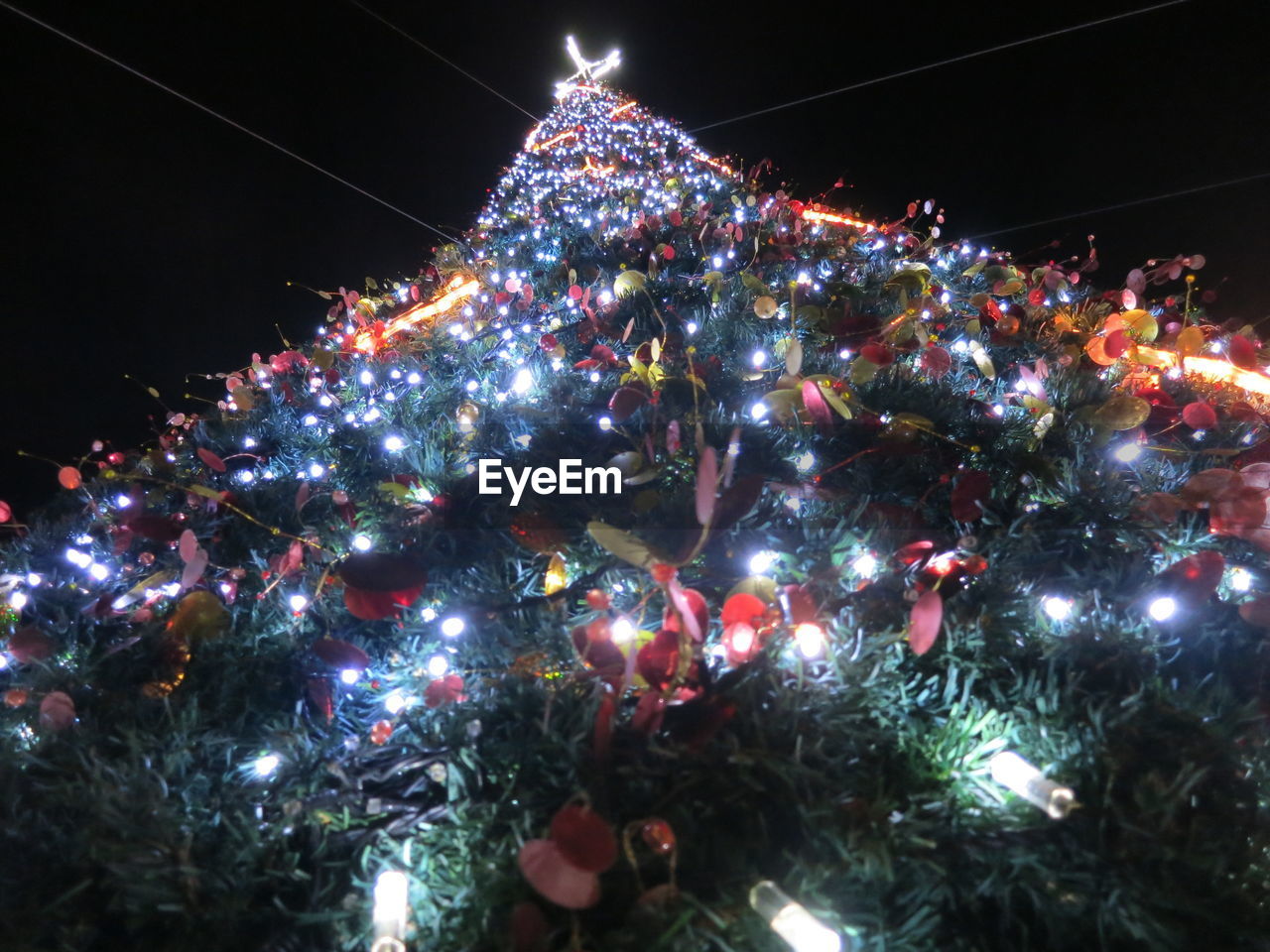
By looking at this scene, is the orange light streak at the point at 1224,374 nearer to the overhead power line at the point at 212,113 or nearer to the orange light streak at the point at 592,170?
the orange light streak at the point at 592,170

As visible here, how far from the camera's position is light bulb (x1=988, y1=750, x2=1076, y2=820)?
33cm

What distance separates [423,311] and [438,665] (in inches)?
43.7

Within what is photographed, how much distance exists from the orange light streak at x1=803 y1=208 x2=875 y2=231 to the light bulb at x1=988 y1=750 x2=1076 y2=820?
1263 millimetres

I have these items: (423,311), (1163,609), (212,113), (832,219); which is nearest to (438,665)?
(1163,609)

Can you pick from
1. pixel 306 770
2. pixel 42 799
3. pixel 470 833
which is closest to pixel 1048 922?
pixel 470 833

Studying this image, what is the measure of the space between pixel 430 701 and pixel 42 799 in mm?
257

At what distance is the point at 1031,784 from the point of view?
344 mm

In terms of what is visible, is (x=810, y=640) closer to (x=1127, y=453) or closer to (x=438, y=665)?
(x=438, y=665)

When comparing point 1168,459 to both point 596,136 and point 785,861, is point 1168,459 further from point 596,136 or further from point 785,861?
point 596,136

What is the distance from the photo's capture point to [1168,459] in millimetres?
604

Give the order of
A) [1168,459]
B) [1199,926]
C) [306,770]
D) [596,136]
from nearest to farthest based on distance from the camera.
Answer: [1199,926]
[306,770]
[1168,459]
[596,136]

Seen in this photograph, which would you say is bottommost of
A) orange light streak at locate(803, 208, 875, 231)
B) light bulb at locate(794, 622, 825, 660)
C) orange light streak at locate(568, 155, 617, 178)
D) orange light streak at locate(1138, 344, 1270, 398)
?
light bulb at locate(794, 622, 825, 660)

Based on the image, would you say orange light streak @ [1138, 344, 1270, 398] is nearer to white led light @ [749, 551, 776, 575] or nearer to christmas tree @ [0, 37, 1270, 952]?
christmas tree @ [0, 37, 1270, 952]

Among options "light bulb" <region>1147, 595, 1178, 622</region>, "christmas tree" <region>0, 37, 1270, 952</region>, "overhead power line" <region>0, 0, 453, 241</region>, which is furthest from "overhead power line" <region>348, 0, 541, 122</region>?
"light bulb" <region>1147, 595, 1178, 622</region>
